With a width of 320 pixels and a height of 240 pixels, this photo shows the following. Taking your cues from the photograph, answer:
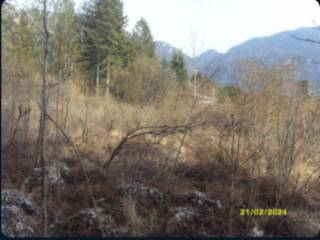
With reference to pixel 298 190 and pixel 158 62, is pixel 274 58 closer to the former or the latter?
pixel 298 190

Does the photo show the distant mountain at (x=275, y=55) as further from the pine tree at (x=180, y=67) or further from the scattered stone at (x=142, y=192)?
the scattered stone at (x=142, y=192)

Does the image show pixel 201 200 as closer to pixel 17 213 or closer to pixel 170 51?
pixel 17 213

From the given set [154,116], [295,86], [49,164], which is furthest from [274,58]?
[49,164]

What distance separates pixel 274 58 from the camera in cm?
348

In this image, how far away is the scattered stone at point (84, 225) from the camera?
2.05 m

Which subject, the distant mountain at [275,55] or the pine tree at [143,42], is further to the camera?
the pine tree at [143,42]

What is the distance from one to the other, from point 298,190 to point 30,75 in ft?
8.68

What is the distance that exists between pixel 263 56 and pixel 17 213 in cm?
285

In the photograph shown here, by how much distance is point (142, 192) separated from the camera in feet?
8.46

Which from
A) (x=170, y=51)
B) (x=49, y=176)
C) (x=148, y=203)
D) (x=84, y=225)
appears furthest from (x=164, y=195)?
(x=170, y=51)

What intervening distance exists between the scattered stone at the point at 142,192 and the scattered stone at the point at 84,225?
0.36 meters
